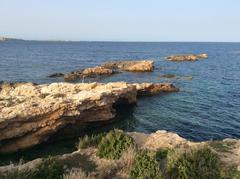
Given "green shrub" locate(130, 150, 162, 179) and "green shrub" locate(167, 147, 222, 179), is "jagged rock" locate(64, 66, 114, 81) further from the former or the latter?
"green shrub" locate(167, 147, 222, 179)

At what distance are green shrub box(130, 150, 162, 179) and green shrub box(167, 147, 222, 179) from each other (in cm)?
75

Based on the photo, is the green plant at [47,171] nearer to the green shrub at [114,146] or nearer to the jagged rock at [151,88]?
the green shrub at [114,146]

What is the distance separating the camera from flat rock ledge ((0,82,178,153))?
2519cm

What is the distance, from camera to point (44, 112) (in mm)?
26406

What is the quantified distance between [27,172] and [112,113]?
72.6 ft

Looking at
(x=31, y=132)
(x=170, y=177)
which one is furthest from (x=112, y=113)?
(x=170, y=177)

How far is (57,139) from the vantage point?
2850 centimetres

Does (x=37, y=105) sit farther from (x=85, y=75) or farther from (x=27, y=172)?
(x=85, y=75)

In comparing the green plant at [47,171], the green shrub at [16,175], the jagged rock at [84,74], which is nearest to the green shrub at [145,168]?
the green plant at [47,171]

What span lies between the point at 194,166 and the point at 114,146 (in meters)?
4.41

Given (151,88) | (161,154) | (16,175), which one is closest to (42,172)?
(16,175)

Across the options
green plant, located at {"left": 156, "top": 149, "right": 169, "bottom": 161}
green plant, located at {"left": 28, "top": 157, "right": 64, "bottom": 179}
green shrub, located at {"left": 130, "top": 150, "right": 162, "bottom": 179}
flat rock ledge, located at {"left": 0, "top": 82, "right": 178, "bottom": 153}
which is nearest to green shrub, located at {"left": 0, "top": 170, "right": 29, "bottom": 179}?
green plant, located at {"left": 28, "top": 157, "right": 64, "bottom": 179}

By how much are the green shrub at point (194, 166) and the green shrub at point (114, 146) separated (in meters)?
2.77

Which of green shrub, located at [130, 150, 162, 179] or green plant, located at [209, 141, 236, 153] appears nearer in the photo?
green shrub, located at [130, 150, 162, 179]
